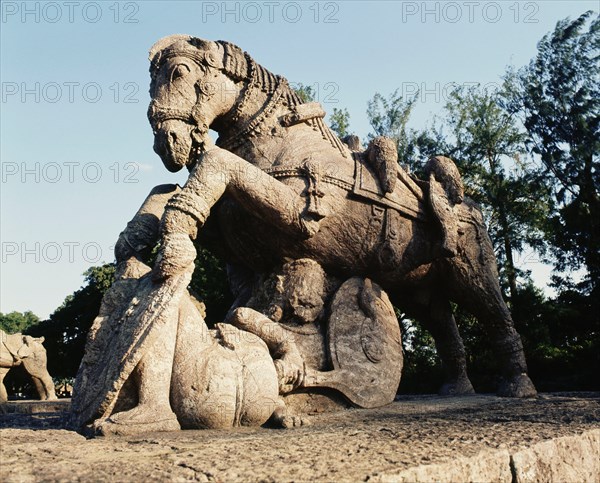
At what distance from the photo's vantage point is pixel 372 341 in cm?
430

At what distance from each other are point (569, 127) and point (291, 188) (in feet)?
51.4

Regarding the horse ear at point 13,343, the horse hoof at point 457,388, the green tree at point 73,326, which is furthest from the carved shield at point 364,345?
the green tree at point 73,326

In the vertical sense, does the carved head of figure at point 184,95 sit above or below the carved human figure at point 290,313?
above

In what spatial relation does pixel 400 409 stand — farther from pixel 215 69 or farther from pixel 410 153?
pixel 410 153

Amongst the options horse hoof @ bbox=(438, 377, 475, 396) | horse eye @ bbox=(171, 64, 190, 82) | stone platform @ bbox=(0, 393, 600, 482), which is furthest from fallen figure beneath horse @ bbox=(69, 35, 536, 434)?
Answer: stone platform @ bbox=(0, 393, 600, 482)

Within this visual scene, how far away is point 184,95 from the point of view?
4336 millimetres

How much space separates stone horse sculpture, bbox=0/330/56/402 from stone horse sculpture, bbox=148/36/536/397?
10.5 meters

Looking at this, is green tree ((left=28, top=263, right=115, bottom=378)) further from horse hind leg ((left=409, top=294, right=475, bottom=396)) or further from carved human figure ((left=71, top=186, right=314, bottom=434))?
carved human figure ((left=71, top=186, right=314, bottom=434))

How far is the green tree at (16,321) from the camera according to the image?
148 ft

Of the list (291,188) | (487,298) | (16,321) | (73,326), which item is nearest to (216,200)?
(291,188)

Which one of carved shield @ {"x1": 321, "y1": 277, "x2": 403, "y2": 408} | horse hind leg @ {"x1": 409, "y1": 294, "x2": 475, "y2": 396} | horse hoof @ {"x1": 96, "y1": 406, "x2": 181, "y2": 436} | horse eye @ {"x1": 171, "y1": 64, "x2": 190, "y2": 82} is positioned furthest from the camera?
horse hind leg @ {"x1": 409, "y1": 294, "x2": 475, "y2": 396}

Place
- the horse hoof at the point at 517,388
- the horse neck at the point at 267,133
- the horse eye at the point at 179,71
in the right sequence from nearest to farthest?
the horse eye at the point at 179,71 → the horse neck at the point at 267,133 → the horse hoof at the point at 517,388

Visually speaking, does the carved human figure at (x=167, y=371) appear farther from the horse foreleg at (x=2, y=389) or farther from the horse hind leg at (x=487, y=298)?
the horse foreleg at (x=2, y=389)

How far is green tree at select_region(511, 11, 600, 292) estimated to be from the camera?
16.0 m
